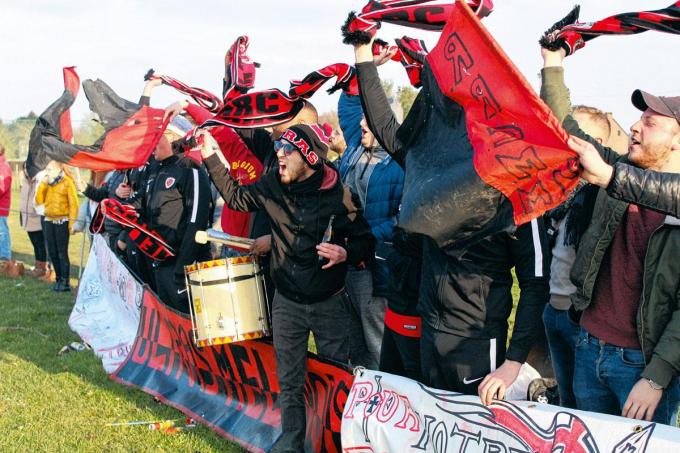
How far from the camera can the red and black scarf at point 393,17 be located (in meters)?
3.90

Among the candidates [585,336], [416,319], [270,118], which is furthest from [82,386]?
[585,336]

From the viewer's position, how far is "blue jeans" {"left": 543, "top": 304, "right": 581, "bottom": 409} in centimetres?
443

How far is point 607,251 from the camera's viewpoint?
3.48m

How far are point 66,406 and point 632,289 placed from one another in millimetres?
4824

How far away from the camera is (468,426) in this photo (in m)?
3.56

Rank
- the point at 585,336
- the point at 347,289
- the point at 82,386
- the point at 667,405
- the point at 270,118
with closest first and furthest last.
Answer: the point at 667,405, the point at 585,336, the point at 270,118, the point at 347,289, the point at 82,386

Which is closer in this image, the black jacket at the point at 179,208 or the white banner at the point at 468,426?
the white banner at the point at 468,426

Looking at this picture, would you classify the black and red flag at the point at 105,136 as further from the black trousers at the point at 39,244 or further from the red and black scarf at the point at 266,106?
the black trousers at the point at 39,244

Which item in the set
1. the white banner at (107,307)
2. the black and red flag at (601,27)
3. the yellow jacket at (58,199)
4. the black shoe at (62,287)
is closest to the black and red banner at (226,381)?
the white banner at (107,307)

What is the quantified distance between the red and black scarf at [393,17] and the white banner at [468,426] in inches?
73.7

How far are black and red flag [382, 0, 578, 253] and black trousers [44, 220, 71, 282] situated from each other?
392 inches

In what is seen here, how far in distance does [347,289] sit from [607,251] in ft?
8.59

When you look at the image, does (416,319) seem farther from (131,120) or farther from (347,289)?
(131,120)

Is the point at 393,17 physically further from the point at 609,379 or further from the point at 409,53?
the point at 609,379
